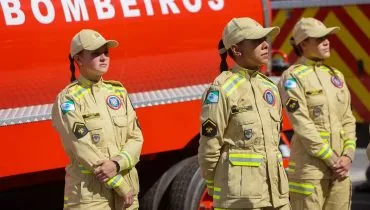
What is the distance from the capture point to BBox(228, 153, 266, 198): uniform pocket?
5.13 metres

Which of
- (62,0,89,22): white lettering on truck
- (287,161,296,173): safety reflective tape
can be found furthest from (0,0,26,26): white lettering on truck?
(287,161,296,173): safety reflective tape

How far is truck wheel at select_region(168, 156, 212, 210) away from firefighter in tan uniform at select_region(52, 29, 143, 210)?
1.05 metres

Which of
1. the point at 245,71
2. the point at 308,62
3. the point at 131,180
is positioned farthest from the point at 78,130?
the point at 308,62

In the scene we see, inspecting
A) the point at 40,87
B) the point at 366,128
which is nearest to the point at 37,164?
the point at 40,87

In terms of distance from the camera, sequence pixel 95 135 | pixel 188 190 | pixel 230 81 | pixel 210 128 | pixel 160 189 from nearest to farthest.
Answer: pixel 210 128
pixel 230 81
pixel 95 135
pixel 188 190
pixel 160 189

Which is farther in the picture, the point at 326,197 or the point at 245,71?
the point at 326,197

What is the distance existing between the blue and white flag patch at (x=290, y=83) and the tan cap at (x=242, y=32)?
873 mm

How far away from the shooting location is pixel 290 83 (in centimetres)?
617

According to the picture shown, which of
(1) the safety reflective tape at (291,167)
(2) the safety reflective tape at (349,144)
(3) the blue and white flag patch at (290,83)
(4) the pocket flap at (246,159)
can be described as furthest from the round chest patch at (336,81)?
(4) the pocket flap at (246,159)

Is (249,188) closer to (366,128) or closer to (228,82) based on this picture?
(228,82)

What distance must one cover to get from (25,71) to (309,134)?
171 centimetres

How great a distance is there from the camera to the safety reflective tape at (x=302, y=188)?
610cm

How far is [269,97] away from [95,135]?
36.7 inches

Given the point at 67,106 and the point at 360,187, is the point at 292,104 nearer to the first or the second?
the point at 67,106
